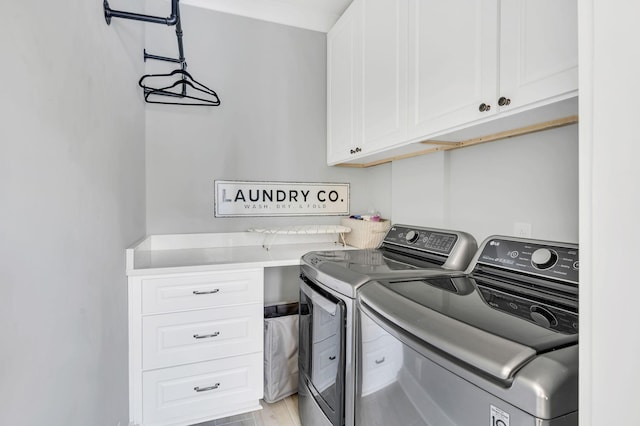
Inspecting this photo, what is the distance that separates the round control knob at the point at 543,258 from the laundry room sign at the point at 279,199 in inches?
59.7

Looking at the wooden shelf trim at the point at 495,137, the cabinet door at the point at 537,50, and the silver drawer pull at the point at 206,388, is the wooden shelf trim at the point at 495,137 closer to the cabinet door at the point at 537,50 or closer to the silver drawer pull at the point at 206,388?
the cabinet door at the point at 537,50

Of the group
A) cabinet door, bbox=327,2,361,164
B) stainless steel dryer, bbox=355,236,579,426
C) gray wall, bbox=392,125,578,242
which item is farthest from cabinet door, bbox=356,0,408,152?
stainless steel dryer, bbox=355,236,579,426

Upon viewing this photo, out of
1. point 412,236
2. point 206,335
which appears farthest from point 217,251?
point 412,236

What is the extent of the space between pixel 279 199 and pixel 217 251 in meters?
0.60

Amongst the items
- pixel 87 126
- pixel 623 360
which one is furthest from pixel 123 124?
pixel 623 360

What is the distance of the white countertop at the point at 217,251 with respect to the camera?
1547mm

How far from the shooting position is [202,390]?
159 cm

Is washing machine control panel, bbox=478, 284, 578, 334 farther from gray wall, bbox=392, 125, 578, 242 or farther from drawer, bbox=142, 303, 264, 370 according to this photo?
drawer, bbox=142, 303, 264, 370

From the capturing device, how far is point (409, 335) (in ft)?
2.81

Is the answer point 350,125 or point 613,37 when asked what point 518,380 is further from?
point 350,125

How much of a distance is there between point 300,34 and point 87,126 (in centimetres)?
187

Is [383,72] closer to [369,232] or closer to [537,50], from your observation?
[537,50]

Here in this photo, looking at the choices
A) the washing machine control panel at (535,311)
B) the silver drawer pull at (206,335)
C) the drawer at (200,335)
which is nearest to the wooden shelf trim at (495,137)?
the washing machine control panel at (535,311)

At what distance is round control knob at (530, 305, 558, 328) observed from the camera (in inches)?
30.2
